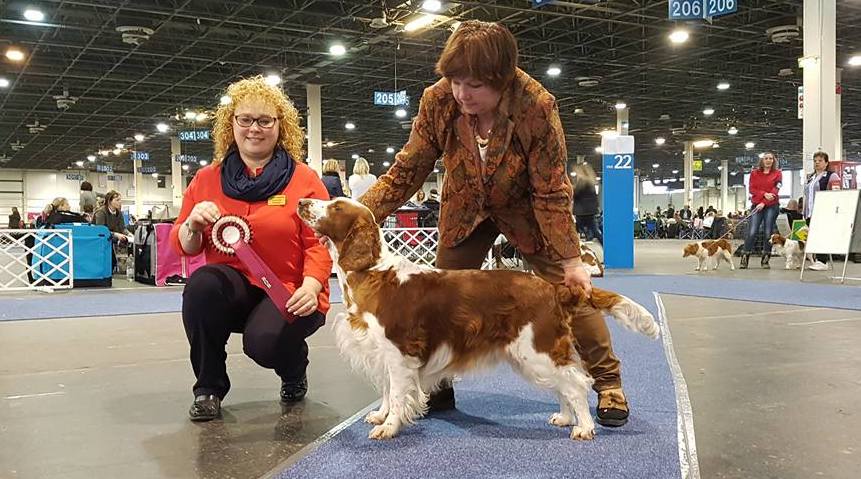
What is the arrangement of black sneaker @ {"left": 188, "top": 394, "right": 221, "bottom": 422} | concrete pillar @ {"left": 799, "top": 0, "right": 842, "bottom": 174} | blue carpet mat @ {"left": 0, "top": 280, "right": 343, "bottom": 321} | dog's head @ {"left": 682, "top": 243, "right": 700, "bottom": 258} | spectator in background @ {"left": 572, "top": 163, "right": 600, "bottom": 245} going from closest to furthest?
black sneaker @ {"left": 188, "top": 394, "right": 221, "bottom": 422}
blue carpet mat @ {"left": 0, "top": 280, "right": 343, "bottom": 321}
spectator in background @ {"left": 572, "top": 163, "right": 600, "bottom": 245}
concrete pillar @ {"left": 799, "top": 0, "right": 842, "bottom": 174}
dog's head @ {"left": 682, "top": 243, "right": 700, "bottom": 258}

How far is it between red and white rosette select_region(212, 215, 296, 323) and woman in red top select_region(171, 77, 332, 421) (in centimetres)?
4

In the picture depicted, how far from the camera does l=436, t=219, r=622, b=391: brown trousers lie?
2.39 metres

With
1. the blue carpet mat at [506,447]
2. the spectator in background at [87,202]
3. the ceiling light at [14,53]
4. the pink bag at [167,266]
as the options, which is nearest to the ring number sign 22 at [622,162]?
the pink bag at [167,266]

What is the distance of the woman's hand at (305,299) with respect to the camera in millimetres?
2506

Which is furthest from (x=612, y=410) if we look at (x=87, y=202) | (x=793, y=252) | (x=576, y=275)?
(x=87, y=202)

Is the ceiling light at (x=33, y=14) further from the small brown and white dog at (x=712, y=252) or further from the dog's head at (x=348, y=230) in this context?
the dog's head at (x=348, y=230)

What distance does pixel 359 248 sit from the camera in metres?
2.27

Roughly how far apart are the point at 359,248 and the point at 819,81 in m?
9.70

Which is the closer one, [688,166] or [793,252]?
[793,252]

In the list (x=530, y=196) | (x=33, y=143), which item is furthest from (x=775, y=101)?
(x=33, y=143)

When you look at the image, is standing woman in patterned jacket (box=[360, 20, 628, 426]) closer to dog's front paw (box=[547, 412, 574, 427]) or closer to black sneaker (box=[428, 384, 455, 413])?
dog's front paw (box=[547, 412, 574, 427])

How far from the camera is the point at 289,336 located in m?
2.63

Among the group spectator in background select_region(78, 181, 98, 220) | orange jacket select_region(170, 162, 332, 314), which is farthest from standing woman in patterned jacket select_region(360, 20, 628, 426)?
spectator in background select_region(78, 181, 98, 220)

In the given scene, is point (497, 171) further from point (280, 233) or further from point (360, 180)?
point (360, 180)
